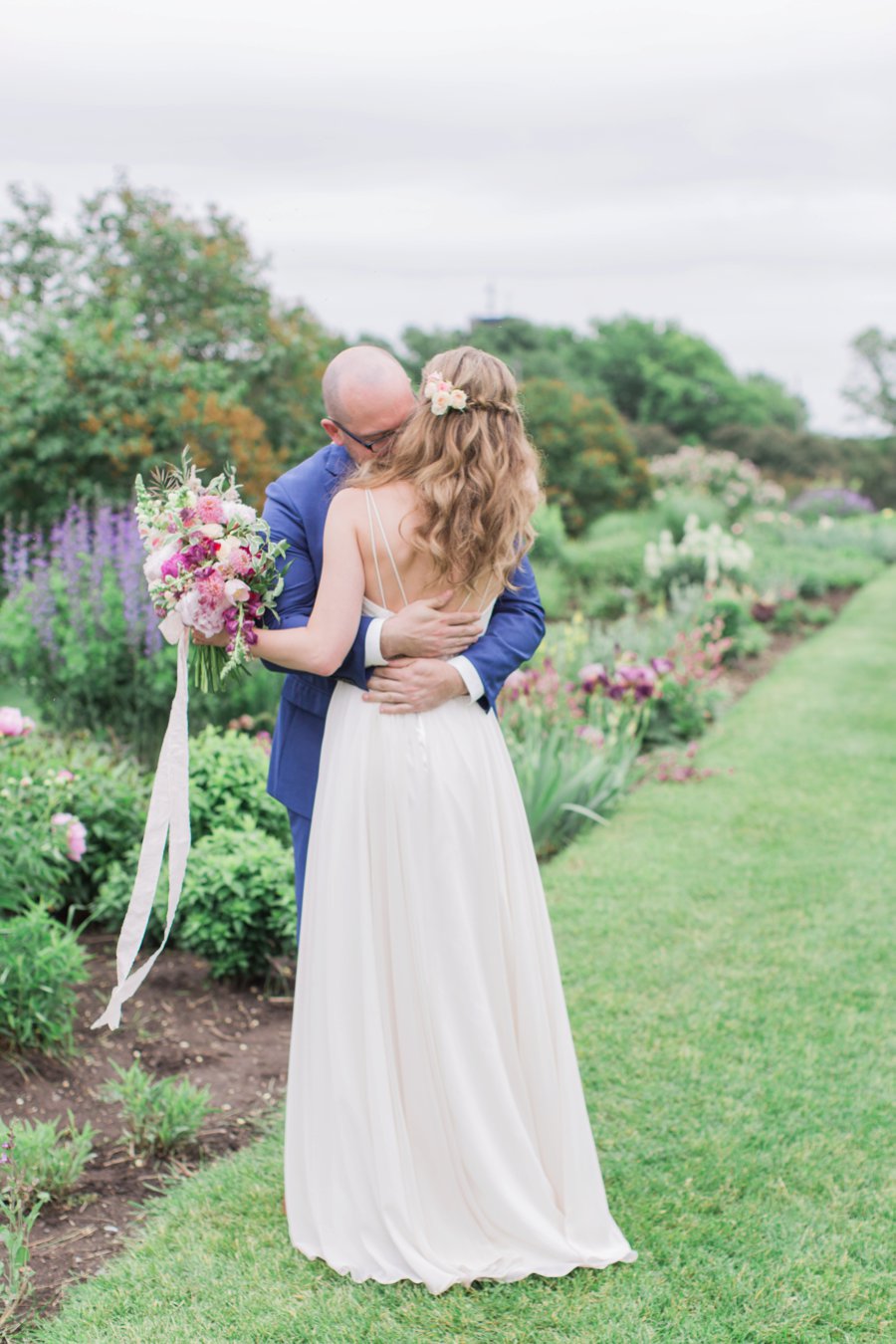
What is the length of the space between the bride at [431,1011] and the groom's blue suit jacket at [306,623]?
3.5 inches

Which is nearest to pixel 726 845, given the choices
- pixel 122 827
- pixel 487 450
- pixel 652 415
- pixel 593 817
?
pixel 593 817

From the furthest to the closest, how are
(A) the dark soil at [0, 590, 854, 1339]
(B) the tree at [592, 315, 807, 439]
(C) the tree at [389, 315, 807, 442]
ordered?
1. (B) the tree at [592, 315, 807, 439]
2. (C) the tree at [389, 315, 807, 442]
3. (A) the dark soil at [0, 590, 854, 1339]

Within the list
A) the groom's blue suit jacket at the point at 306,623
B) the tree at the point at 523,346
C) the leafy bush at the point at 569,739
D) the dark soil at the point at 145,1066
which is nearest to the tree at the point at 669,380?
the tree at the point at 523,346

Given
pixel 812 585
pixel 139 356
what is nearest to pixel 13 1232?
pixel 139 356

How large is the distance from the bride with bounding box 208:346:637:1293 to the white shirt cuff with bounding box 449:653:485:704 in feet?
0.17

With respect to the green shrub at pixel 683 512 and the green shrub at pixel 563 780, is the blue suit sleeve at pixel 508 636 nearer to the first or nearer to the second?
the green shrub at pixel 563 780

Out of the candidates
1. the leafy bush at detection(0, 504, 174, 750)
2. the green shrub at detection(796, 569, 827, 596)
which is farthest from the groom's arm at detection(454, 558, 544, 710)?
the green shrub at detection(796, 569, 827, 596)

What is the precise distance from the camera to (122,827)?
5.00 m

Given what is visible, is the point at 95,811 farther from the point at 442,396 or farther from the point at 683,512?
the point at 683,512

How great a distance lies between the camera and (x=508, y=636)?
2.95 m

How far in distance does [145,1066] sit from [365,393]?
241 cm

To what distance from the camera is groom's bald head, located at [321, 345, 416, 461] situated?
2627mm

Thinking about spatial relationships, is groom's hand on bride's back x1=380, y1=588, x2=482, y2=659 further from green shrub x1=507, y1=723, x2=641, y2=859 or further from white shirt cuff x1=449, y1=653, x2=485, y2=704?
green shrub x1=507, y1=723, x2=641, y2=859

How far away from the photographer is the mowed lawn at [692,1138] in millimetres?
2734
